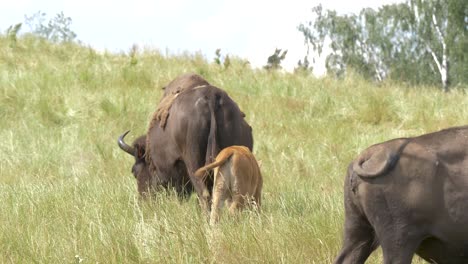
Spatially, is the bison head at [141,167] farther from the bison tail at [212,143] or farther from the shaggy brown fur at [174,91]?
the bison tail at [212,143]

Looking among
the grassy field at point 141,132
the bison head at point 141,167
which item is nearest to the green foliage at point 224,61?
the grassy field at point 141,132

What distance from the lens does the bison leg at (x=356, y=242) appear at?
15.9 feet

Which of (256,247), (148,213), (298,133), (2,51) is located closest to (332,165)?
(298,133)

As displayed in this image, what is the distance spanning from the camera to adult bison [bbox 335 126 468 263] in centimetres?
448

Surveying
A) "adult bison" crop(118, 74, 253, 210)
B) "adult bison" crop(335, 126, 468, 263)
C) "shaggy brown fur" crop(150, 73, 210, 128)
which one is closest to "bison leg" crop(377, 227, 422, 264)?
"adult bison" crop(335, 126, 468, 263)

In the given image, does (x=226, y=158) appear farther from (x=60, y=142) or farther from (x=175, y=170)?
(x=60, y=142)

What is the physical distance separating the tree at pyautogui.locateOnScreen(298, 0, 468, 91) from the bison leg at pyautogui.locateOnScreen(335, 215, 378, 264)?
1257 inches

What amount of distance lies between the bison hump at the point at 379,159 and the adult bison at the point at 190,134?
3170mm

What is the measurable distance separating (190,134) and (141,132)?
6.15 metres

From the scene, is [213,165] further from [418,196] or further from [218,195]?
[418,196]

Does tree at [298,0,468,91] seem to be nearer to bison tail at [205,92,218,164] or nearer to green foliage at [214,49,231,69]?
green foliage at [214,49,231,69]

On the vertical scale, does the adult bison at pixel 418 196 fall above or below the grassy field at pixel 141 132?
above

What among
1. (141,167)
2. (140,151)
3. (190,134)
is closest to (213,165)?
(190,134)

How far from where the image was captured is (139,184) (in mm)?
9297
